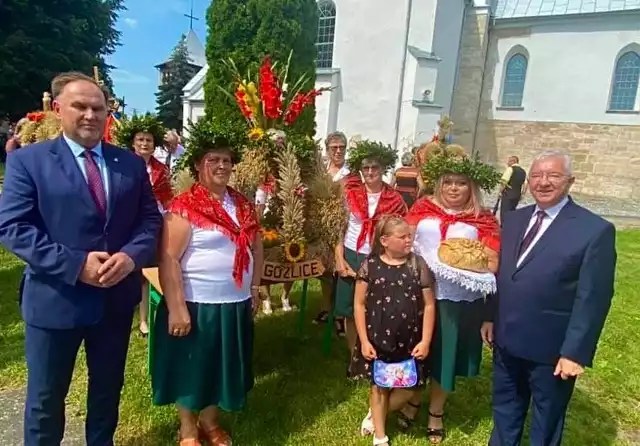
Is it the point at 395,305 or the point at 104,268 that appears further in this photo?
the point at 395,305

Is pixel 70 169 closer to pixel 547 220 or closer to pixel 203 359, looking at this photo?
pixel 203 359

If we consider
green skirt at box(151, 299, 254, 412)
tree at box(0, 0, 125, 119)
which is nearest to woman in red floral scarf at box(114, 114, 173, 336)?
green skirt at box(151, 299, 254, 412)

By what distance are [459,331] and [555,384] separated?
711 mm

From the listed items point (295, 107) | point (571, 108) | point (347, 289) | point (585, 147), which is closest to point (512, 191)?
point (347, 289)

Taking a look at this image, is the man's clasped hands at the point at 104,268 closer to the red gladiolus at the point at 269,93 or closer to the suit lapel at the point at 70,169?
the suit lapel at the point at 70,169

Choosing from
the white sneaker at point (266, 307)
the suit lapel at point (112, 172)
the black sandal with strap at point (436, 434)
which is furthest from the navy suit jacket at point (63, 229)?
the white sneaker at point (266, 307)

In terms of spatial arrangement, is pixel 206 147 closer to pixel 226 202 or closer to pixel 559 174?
pixel 226 202

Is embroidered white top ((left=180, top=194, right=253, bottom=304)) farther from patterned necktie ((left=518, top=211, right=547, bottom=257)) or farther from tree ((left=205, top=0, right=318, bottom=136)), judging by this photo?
tree ((left=205, top=0, right=318, bottom=136))

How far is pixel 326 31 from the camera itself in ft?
61.4

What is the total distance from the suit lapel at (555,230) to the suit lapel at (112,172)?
6.88ft

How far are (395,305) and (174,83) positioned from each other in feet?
101

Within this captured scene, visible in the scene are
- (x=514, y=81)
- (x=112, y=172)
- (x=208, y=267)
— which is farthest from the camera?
(x=514, y=81)

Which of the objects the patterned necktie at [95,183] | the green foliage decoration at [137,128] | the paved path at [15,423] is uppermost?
the green foliage decoration at [137,128]

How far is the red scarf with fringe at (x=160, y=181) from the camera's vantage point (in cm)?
416
